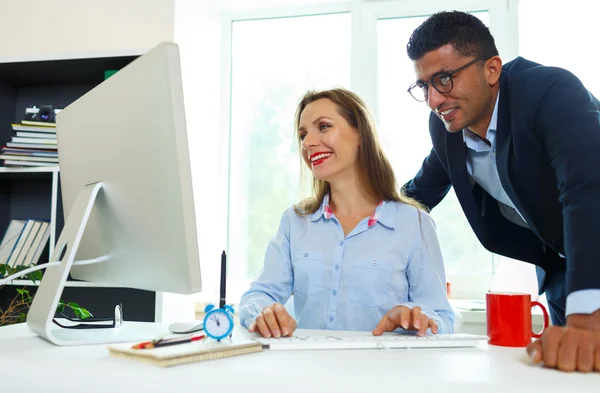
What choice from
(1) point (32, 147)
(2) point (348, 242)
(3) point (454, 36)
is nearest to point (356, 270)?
(2) point (348, 242)

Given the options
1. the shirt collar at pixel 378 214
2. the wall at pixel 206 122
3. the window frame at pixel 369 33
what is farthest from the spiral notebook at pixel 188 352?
the window frame at pixel 369 33

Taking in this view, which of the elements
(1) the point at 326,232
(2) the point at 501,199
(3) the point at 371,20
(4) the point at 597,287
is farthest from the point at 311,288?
(3) the point at 371,20

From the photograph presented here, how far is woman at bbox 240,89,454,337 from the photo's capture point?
145 cm

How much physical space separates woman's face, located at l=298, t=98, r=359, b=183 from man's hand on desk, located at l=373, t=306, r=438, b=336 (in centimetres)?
60

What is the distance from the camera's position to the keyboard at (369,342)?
835 mm

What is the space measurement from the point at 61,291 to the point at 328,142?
2.89ft

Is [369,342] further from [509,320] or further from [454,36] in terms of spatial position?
[454,36]

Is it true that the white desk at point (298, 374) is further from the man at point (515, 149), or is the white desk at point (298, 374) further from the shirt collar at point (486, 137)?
the shirt collar at point (486, 137)

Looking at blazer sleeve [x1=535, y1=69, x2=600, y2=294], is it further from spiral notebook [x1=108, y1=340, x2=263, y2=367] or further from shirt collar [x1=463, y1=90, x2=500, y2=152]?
spiral notebook [x1=108, y1=340, x2=263, y2=367]

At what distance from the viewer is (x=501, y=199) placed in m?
1.57

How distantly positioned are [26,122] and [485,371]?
2116mm

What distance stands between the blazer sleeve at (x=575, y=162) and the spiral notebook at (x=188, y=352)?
0.55 metres

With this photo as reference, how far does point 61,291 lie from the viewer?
36.2 inches

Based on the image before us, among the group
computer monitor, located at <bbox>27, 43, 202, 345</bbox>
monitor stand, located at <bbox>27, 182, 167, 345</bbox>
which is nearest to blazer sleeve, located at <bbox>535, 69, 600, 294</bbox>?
computer monitor, located at <bbox>27, 43, 202, 345</bbox>
